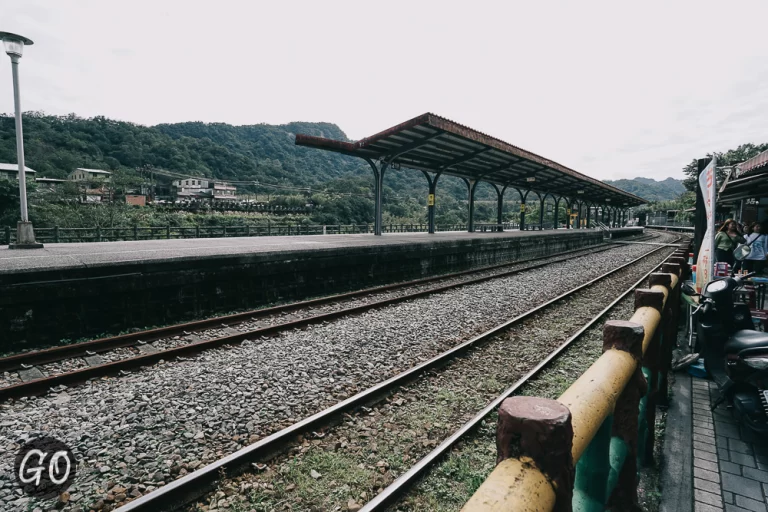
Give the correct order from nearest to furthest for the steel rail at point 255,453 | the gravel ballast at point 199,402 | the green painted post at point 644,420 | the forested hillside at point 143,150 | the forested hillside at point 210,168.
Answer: the green painted post at point 644,420, the steel rail at point 255,453, the gravel ballast at point 199,402, the forested hillside at point 210,168, the forested hillside at point 143,150

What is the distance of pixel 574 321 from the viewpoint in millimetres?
7680

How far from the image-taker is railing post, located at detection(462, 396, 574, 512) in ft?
2.73

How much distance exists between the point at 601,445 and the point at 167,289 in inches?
302

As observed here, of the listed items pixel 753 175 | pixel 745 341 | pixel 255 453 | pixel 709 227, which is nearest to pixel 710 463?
pixel 745 341

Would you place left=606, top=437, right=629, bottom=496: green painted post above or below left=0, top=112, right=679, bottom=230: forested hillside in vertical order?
below

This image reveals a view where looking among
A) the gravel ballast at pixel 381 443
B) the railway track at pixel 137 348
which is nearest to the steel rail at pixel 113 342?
the railway track at pixel 137 348

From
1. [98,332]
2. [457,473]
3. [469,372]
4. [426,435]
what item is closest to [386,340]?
[469,372]

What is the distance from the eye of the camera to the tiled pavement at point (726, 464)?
2.55m

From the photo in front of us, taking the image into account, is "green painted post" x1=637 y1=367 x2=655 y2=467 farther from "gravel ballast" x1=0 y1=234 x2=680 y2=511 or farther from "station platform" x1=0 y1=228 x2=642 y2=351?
"station platform" x1=0 y1=228 x2=642 y2=351

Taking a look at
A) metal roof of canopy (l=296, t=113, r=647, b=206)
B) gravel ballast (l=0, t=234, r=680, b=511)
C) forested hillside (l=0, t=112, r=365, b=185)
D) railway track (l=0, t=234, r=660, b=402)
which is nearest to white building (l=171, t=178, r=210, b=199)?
forested hillside (l=0, t=112, r=365, b=185)

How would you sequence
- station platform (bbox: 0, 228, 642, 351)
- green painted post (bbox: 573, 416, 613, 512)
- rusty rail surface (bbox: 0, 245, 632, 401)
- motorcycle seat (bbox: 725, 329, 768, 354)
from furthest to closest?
1. station platform (bbox: 0, 228, 642, 351)
2. rusty rail surface (bbox: 0, 245, 632, 401)
3. motorcycle seat (bbox: 725, 329, 768, 354)
4. green painted post (bbox: 573, 416, 613, 512)

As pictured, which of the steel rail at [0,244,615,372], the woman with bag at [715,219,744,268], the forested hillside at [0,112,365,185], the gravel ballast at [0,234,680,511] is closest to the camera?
the gravel ballast at [0,234,680,511]

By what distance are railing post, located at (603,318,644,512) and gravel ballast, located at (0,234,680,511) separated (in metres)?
2.85

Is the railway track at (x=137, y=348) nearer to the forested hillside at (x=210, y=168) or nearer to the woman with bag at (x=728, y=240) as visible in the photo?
the woman with bag at (x=728, y=240)
